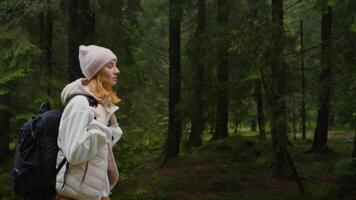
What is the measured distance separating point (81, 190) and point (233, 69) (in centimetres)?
1439

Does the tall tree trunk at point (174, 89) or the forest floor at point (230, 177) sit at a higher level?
the tall tree trunk at point (174, 89)

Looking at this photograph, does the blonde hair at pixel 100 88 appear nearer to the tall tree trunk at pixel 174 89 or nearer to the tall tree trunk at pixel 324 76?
the tall tree trunk at pixel 324 76

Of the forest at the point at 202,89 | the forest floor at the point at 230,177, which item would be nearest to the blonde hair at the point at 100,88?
the forest at the point at 202,89

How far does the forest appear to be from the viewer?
9.91 m

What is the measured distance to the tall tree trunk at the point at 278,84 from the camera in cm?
1128

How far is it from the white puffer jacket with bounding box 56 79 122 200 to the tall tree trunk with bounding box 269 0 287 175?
8.33 meters

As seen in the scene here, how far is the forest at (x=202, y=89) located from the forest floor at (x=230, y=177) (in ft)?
0.11

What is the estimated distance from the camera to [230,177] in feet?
50.1

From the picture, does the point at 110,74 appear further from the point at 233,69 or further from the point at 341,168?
the point at 233,69

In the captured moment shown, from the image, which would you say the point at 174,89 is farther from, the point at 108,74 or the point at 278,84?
the point at 108,74

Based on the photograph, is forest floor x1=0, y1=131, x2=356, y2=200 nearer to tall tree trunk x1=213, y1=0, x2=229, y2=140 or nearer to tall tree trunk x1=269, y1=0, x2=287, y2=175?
tall tree trunk x1=269, y1=0, x2=287, y2=175

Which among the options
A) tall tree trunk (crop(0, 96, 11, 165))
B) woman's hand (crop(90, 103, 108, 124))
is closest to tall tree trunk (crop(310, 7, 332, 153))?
A: tall tree trunk (crop(0, 96, 11, 165))

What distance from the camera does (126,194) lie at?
9844mm

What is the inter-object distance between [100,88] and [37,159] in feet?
2.01
